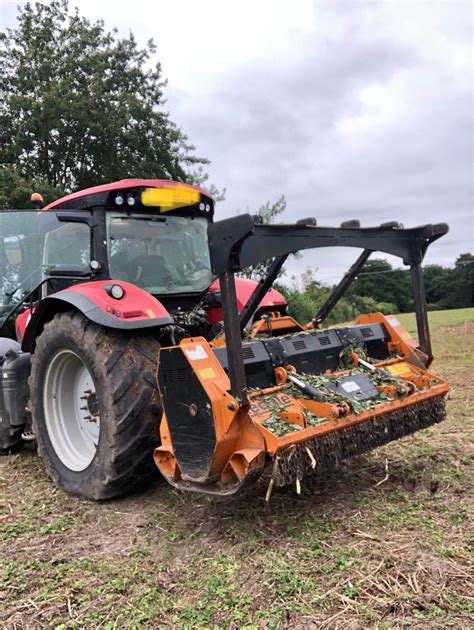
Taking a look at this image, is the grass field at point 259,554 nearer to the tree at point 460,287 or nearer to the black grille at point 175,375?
the black grille at point 175,375

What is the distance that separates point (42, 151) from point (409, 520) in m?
15.0

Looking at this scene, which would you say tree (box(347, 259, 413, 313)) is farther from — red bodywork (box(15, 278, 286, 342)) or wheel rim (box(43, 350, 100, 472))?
red bodywork (box(15, 278, 286, 342))

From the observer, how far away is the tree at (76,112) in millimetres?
14805

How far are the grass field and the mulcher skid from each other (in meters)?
0.32

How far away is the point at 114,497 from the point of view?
370cm

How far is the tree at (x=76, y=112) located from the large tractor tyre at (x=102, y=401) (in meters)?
11.8

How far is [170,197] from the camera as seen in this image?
448 centimetres

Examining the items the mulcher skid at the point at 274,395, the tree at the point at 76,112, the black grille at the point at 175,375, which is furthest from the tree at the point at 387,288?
the black grille at the point at 175,375

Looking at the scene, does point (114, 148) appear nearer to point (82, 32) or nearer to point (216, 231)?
point (82, 32)

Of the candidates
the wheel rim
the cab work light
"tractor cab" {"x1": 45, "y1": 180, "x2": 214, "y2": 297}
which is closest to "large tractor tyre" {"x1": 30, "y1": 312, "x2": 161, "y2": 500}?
the wheel rim

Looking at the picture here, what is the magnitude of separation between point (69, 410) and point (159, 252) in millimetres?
1452

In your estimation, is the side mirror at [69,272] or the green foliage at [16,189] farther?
the green foliage at [16,189]

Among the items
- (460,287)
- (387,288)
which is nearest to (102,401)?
(387,288)

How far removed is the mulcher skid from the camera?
297cm
